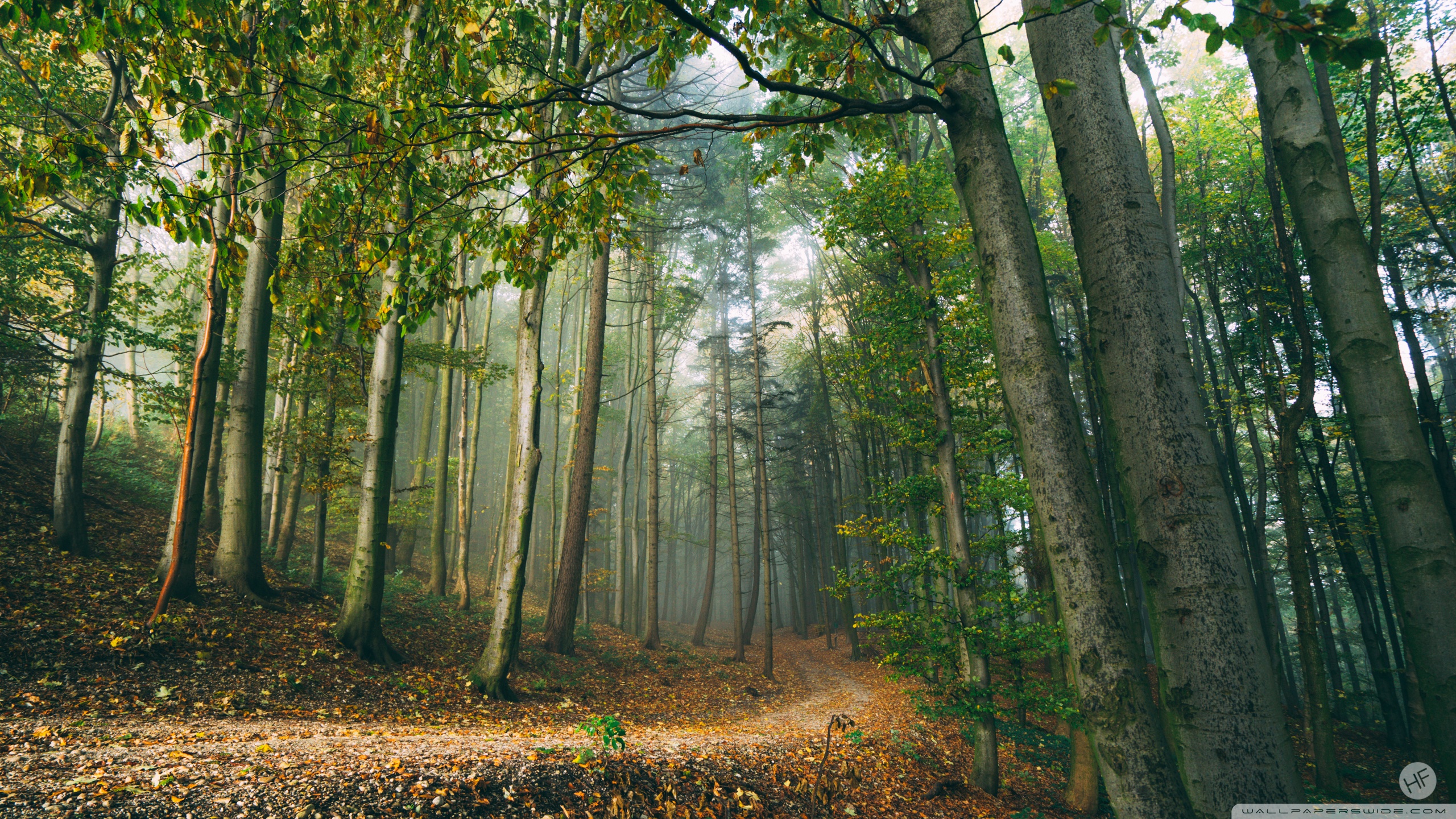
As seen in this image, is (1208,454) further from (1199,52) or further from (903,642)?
(1199,52)

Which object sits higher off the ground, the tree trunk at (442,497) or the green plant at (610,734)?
the tree trunk at (442,497)

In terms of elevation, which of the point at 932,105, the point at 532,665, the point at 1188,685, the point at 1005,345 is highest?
the point at 932,105

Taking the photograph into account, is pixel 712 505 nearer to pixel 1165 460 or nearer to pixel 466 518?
pixel 466 518

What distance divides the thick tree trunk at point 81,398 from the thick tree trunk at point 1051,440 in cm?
1000

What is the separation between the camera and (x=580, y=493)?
11.4 meters

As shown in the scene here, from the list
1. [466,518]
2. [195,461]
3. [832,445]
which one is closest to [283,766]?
[195,461]

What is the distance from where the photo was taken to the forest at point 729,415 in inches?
83.4

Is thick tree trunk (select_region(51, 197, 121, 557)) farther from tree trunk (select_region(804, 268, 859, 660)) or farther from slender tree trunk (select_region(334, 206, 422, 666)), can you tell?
tree trunk (select_region(804, 268, 859, 660))

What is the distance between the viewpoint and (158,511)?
11.0m

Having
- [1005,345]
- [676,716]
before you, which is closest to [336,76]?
[1005,345]

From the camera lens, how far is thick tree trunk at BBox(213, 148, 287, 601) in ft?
23.9

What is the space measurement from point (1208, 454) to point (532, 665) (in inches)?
394

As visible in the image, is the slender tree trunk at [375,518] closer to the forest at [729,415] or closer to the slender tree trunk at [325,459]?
the forest at [729,415]

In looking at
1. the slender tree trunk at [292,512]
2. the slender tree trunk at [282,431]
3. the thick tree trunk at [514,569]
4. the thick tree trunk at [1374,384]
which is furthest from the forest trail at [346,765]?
the slender tree trunk at [292,512]
